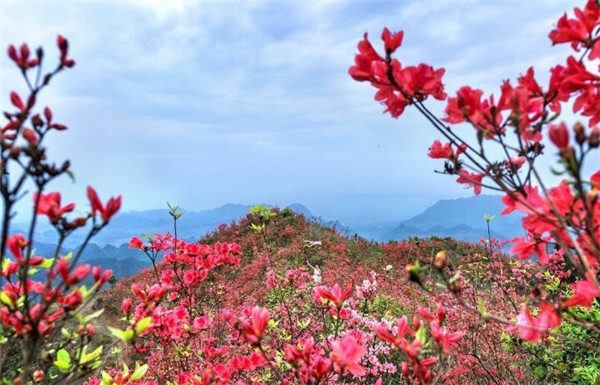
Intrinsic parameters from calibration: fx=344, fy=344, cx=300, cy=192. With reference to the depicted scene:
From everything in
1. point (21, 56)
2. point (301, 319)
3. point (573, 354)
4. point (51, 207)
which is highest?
point (21, 56)

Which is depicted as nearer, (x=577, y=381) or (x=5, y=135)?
(x=5, y=135)

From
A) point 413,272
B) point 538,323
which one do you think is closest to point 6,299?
point 413,272

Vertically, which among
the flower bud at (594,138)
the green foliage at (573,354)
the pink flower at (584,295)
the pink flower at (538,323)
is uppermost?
the flower bud at (594,138)

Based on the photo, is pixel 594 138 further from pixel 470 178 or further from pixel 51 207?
pixel 51 207

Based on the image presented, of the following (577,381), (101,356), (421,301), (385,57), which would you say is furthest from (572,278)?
(101,356)

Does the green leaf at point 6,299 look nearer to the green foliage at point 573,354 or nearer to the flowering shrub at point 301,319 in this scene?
the flowering shrub at point 301,319

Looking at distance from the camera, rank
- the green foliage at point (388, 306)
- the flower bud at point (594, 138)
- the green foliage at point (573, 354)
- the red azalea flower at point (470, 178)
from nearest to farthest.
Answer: the flower bud at point (594, 138)
the red azalea flower at point (470, 178)
the green foliage at point (573, 354)
the green foliage at point (388, 306)

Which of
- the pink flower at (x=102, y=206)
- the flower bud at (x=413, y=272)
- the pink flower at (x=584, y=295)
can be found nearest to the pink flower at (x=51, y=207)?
the pink flower at (x=102, y=206)

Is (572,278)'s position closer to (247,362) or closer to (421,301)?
(421,301)

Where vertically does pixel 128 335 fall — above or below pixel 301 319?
above

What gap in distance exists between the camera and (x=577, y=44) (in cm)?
110

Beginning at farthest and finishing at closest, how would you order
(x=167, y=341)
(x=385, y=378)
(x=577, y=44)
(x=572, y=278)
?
(x=572, y=278) → (x=385, y=378) → (x=167, y=341) → (x=577, y=44)

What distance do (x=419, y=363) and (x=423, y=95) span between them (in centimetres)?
95

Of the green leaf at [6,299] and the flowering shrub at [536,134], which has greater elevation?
the flowering shrub at [536,134]
